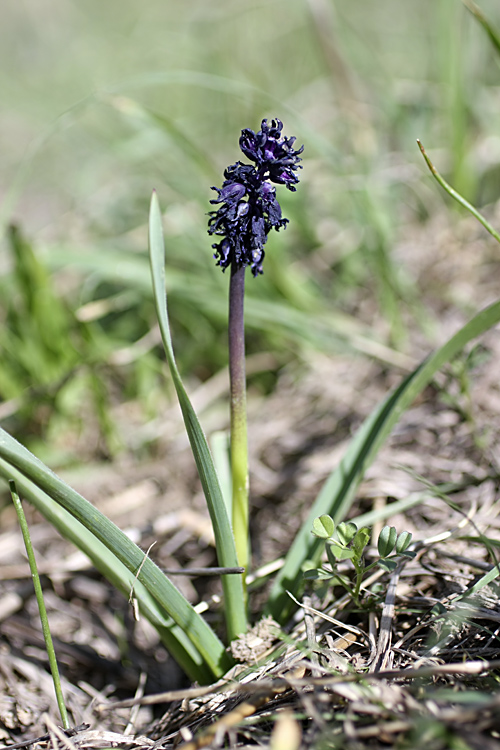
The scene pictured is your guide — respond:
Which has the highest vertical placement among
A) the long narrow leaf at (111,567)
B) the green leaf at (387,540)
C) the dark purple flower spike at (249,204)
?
the dark purple flower spike at (249,204)

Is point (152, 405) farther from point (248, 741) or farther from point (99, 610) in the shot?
point (248, 741)

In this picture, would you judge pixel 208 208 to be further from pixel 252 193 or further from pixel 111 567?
pixel 111 567

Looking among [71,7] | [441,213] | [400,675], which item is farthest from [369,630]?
[71,7]

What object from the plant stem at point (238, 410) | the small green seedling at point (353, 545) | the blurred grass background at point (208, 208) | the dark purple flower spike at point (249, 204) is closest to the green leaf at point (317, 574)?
the small green seedling at point (353, 545)

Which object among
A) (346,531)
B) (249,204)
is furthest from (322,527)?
(249,204)

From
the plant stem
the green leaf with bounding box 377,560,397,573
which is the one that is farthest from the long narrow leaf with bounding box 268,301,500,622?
the green leaf with bounding box 377,560,397,573

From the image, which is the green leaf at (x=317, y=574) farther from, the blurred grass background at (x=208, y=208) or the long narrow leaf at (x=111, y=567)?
the blurred grass background at (x=208, y=208)
